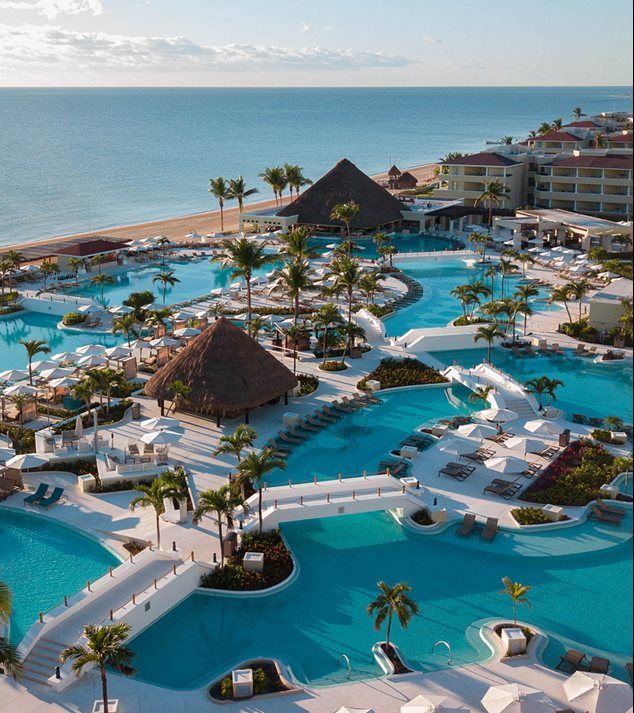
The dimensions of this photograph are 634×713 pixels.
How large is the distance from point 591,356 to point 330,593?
2545cm

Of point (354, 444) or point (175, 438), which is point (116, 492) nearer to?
point (175, 438)

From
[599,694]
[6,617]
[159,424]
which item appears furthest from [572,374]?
[6,617]

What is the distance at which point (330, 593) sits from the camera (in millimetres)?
24094

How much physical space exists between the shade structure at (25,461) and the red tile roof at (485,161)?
218 feet

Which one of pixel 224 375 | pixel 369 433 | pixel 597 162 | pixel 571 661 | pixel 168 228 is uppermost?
pixel 597 162

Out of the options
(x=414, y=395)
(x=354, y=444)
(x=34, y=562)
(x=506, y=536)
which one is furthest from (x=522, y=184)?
(x=34, y=562)

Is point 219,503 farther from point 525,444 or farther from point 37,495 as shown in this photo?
point 525,444

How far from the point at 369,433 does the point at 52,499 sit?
13370 mm

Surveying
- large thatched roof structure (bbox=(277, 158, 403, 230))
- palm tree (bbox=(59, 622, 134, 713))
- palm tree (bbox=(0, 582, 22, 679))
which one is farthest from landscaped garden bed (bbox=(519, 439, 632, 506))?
large thatched roof structure (bbox=(277, 158, 403, 230))

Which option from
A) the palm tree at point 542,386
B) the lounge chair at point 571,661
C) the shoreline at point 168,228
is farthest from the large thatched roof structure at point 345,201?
the lounge chair at point 571,661

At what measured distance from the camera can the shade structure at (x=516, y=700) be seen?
17953 mm

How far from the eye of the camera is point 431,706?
58.4 feet

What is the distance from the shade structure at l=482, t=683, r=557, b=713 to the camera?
1795cm

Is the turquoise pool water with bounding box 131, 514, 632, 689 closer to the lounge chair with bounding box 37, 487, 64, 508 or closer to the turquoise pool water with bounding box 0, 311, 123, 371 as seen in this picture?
the lounge chair with bounding box 37, 487, 64, 508
